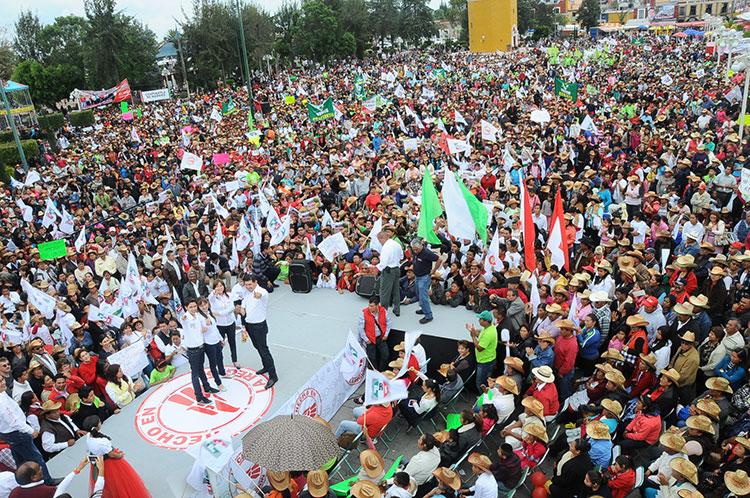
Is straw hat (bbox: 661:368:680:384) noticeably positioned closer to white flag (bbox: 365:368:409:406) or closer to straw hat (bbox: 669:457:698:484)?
straw hat (bbox: 669:457:698:484)

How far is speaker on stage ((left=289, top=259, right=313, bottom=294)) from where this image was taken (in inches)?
425

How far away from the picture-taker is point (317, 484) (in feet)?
18.7

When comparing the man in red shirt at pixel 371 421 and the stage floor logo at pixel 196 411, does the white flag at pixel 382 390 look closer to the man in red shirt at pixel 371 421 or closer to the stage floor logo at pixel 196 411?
the man in red shirt at pixel 371 421

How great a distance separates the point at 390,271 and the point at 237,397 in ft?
9.66

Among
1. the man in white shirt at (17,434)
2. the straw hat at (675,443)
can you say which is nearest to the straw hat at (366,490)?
the straw hat at (675,443)

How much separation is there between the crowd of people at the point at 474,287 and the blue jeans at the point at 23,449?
0.08 feet

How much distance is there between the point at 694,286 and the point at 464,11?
94.7 metres

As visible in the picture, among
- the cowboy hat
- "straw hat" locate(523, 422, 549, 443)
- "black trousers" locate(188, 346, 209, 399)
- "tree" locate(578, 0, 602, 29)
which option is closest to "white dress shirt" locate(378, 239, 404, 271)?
"black trousers" locate(188, 346, 209, 399)

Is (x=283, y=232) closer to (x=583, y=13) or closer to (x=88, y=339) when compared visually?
(x=88, y=339)

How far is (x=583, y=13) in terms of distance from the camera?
9888 cm

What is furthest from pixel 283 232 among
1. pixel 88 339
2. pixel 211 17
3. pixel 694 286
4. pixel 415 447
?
pixel 211 17

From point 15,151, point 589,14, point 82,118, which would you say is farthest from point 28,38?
point 589,14

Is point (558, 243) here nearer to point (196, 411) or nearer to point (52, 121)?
point (196, 411)

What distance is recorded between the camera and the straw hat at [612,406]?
6219mm
